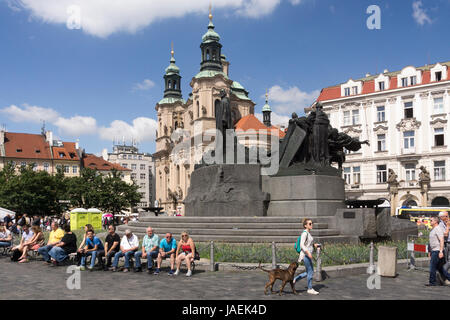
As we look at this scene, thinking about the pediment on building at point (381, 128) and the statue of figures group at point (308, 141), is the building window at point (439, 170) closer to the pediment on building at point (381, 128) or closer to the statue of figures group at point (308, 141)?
the pediment on building at point (381, 128)

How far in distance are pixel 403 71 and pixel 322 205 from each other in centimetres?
4064

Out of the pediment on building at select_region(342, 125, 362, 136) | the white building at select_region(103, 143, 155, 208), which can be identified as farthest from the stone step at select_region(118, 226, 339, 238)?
the white building at select_region(103, 143, 155, 208)

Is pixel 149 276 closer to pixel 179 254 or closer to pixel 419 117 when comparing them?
pixel 179 254

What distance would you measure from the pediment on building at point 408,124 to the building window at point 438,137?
197 cm

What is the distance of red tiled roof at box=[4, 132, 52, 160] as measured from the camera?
8625 centimetres

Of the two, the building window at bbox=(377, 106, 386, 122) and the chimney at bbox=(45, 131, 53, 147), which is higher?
the chimney at bbox=(45, 131, 53, 147)

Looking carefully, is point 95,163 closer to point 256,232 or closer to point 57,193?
point 57,193

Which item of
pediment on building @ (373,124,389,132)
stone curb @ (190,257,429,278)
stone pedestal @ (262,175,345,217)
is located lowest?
stone curb @ (190,257,429,278)

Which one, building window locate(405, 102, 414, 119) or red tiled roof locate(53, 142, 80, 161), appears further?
red tiled roof locate(53, 142, 80, 161)

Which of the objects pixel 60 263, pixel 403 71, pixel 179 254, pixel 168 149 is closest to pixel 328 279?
pixel 179 254

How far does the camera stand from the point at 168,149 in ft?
342

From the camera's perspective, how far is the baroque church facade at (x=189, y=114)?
84062 mm

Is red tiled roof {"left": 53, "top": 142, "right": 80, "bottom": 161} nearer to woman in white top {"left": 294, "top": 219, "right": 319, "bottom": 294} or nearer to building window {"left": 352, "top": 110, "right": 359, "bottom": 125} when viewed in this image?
building window {"left": 352, "top": 110, "right": 359, "bottom": 125}

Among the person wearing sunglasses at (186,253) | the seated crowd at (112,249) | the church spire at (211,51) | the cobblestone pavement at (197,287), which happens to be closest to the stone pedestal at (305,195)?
the cobblestone pavement at (197,287)
